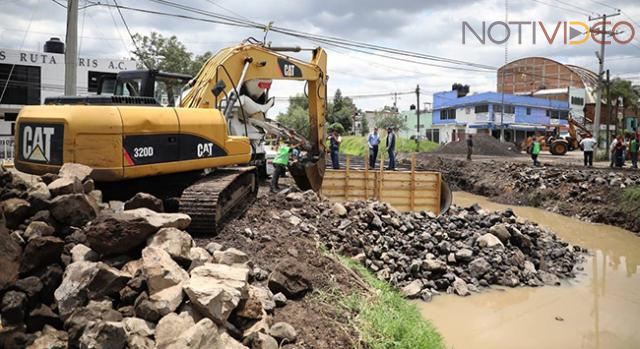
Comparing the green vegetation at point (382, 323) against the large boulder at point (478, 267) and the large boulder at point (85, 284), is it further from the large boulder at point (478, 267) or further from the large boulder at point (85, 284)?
the large boulder at point (478, 267)

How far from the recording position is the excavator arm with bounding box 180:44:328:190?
28.2ft

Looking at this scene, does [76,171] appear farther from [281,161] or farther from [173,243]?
[281,161]

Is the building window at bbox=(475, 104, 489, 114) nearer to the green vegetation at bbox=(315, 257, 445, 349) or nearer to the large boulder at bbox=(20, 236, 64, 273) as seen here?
the green vegetation at bbox=(315, 257, 445, 349)

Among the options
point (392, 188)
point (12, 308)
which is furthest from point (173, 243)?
point (392, 188)

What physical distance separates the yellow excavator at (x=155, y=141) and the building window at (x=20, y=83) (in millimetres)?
23459

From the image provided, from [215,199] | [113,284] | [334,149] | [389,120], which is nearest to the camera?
[113,284]

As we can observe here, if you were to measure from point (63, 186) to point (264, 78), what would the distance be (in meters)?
5.76

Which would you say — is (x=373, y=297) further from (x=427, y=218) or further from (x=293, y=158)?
(x=293, y=158)

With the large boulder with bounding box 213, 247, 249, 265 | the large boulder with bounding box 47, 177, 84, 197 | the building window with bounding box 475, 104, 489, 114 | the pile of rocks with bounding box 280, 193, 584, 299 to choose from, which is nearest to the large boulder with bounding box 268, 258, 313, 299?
the large boulder with bounding box 213, 247, 249, 265

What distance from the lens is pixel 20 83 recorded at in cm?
2872

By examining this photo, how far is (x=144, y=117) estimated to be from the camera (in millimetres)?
5902

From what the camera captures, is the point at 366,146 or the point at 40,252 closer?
the point at 40,252

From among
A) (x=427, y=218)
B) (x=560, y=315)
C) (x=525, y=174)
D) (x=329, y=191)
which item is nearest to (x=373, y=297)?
(x=560, y=315)

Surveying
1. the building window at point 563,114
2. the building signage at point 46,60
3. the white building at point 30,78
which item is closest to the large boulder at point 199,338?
the white building at point 30,78
